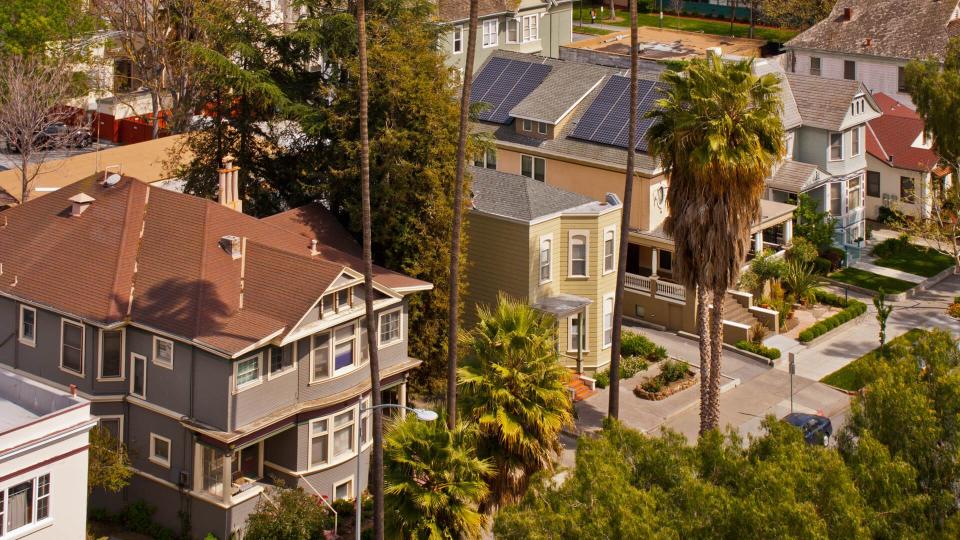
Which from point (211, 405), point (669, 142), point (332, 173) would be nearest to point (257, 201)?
point (332, 173)

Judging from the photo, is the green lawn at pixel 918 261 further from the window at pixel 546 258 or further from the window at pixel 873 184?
the window at pixel 546 258

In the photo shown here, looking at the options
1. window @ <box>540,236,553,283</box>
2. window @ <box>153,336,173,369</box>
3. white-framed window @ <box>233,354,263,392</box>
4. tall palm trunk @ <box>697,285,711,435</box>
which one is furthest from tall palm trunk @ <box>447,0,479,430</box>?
window @ <box>540,236,553,283</box>

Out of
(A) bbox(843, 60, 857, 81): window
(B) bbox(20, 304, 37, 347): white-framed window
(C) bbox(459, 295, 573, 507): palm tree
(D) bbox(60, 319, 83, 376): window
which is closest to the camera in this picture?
(C) bbox(459, 295, 573, 507): palm tree

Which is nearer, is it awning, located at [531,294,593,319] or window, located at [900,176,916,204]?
awning, located at [531,294,593,319]

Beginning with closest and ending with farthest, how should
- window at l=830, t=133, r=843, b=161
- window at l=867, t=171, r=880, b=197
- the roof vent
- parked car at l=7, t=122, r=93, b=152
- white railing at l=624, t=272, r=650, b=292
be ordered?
the roof vent < white railing at l=624, t=272, r=650, b=292 < parked car at l=7, t=122, r=93, b=152 < window at l=830, t=133, r=843, b=161 < window at l=867, t=171, r=880, b=197

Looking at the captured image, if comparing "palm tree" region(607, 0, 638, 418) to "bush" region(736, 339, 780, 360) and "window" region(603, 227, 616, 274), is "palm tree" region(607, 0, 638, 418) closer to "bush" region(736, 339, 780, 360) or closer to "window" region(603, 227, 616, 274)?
"window" region(603, 227, 616, 274)

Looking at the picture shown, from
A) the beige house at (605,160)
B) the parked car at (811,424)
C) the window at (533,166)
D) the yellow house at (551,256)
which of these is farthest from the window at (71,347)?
the window at (533,166)

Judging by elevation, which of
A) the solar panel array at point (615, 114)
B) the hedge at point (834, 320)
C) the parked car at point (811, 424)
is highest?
the solar panel array at point (615, 114)

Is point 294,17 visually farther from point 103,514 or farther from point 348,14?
point 103,514
